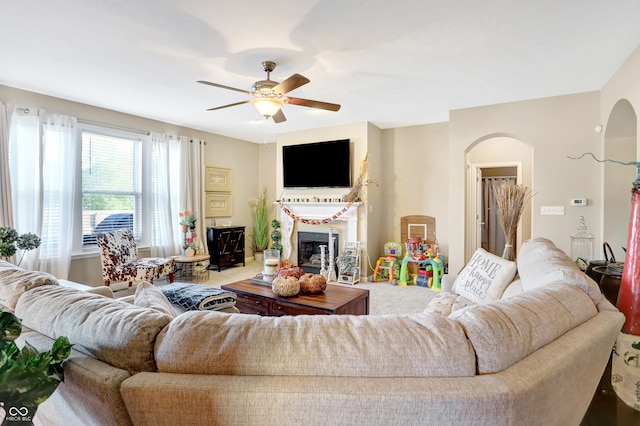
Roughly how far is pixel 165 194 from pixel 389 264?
3.74 m

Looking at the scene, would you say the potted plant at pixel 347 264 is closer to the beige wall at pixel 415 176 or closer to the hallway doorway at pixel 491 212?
the beige wall at pixel 415 176

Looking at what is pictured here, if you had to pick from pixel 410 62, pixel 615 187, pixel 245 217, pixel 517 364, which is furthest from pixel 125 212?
pixel 615 187

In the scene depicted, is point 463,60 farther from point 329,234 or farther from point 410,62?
point 329,234

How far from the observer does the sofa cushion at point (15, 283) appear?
51.9 inches

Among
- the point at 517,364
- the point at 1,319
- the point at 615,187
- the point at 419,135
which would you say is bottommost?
the point at 517,364

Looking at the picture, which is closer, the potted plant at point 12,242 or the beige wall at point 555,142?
the potted plant at point 12,242

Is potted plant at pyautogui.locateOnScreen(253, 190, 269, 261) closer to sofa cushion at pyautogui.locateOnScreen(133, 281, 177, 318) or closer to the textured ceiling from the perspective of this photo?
the textured ceiling

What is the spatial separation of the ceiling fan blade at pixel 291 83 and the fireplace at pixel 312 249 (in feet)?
10.3

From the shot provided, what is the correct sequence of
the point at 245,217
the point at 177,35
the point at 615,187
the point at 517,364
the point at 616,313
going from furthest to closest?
the point at 245,217 → the point at 615,187 → the point at 177,35 → the point at 616,313 → the point at 517,364

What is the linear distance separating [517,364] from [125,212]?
525cm

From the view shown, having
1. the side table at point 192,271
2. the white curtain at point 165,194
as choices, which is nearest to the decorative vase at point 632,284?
the side table at point 192,271

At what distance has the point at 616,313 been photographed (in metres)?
1.26

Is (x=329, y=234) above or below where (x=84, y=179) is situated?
below

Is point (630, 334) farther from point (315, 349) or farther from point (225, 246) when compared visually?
point (225, 246)
